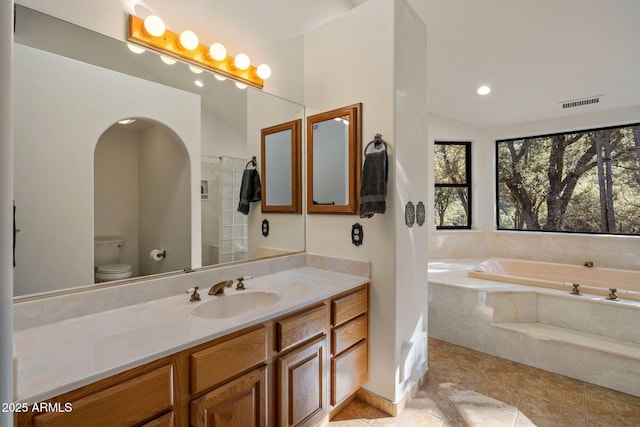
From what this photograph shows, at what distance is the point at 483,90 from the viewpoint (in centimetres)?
325

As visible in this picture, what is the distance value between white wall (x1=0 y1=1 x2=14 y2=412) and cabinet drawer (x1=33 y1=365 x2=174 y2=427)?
36 centimetres

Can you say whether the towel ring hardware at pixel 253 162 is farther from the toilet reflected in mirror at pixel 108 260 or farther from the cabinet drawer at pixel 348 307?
the cabinet drawer at pixel 348 307

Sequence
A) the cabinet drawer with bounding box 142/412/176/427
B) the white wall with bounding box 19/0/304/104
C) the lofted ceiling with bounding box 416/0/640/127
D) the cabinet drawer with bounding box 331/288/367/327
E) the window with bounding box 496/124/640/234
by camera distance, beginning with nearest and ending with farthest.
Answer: the cabinet drawer with bounding box 142/412/176/427, the white wall with bounding box 19/0/304/104, the cabinet drawer with bounding box 331/288/367/327, the lofted ceiling with bounding box 416/0/640/127, the window with bounding box 496/124/640/234

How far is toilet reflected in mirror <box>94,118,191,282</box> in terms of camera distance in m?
1.34

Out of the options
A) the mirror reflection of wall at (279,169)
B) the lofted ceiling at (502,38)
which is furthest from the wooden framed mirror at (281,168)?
the lofted ceiling at (502,38)

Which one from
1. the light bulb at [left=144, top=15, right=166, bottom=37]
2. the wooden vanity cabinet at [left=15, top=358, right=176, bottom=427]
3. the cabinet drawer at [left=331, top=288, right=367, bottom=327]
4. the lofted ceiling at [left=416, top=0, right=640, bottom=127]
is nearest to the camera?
the wooden vanity cabinet at [left=15, top=358, right=176, bottom=427]

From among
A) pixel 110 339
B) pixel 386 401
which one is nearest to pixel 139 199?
pixel 110 339

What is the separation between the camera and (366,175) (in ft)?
6.02

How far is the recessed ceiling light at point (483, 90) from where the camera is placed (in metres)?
3.20

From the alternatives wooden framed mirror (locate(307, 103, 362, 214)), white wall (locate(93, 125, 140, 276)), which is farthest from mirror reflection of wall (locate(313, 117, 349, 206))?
white wall (locate(93, 125, 140, 276))

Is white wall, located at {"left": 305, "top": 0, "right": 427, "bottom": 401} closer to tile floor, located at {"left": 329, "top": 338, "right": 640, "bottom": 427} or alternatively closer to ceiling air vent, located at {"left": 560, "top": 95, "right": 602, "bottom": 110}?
tile floor, located at {"left": 329, "top": 338, "right": 640, "bottom": 427}

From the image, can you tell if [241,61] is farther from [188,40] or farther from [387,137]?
[387,137]

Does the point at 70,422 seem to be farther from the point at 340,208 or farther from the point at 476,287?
the point at 476,287

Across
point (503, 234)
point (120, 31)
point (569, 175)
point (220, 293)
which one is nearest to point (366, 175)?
point (220, 293)
